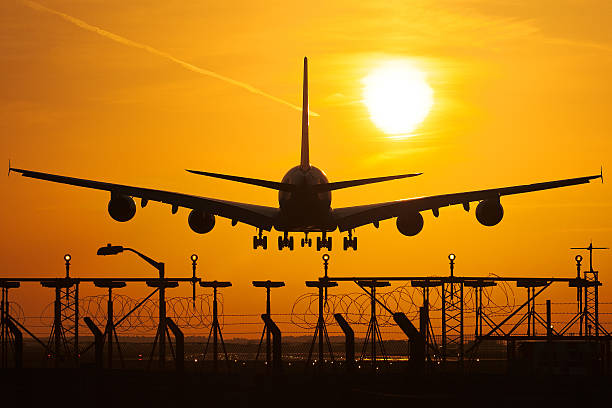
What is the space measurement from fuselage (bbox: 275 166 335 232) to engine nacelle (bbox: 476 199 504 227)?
10591 millimetres

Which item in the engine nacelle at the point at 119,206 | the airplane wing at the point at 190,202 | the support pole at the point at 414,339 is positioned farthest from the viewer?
the engine nacelle at the point at 119,206

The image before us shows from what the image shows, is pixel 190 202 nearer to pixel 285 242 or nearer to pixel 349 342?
pixel 285 242

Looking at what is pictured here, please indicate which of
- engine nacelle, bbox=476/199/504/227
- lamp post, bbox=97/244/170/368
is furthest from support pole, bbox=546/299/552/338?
lamp post, bbox=97/244/170/368

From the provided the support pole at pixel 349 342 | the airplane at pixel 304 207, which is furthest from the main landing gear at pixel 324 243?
the support pole at pixel 349 342

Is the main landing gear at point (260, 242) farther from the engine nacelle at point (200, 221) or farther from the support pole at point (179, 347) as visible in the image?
the support pole at point (179, 347)

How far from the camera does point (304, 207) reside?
7919 centimetres

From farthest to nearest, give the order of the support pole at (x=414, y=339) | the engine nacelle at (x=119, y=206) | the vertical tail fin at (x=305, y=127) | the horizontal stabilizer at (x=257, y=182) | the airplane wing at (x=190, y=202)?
the vertical tail fin at (x=305, y=127) → the engine nacelle at (x=119, y=206) → the airplane wing at (x=190, y=202) → the horizontal stabilizer at (x=257, y=182) → the support pole at (x=414, y=339)

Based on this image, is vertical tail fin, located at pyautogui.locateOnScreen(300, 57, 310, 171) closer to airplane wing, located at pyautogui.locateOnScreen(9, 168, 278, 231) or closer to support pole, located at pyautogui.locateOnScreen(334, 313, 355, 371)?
airplane wing, located at pyautogui.locateOnScreen(9, 168, 278, 231)

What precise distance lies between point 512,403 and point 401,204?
42691 mm

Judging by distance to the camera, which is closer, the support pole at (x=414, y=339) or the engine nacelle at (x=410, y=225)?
the support pole at (x=414, y=339)

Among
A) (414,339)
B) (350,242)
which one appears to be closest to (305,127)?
(350,242)

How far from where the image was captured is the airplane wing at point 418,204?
7812cm

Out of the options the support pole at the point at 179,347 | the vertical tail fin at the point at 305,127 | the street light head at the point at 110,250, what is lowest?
the support pole at the point at 179,347

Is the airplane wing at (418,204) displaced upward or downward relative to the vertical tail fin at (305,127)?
downward
